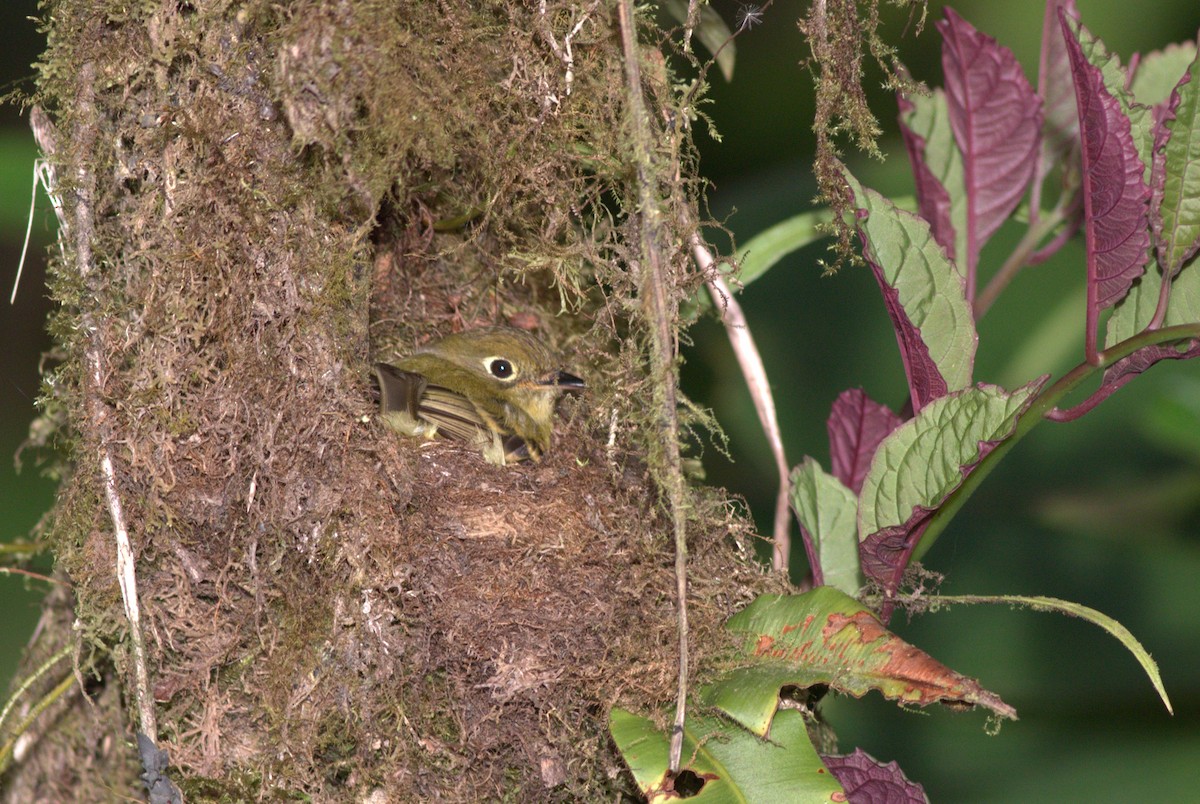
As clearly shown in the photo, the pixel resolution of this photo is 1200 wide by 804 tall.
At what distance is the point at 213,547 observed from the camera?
6.63ft

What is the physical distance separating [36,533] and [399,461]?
121cm

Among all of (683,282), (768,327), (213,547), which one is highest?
(683,282)

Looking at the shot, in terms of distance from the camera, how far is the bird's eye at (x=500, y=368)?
10.0 feet

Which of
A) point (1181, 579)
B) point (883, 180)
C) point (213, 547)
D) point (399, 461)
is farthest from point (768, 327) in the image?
point (213, 547)

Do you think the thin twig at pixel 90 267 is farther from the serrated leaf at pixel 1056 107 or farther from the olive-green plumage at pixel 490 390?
the serrated leaf at pixel 1056 107

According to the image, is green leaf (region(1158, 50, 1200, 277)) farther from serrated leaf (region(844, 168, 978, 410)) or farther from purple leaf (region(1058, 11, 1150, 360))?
serrated leaf (region(844, 168, 978, 410))

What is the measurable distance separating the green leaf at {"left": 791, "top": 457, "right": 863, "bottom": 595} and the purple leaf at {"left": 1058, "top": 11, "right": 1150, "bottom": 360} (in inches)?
21.9

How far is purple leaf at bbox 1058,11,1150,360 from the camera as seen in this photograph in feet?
5.95

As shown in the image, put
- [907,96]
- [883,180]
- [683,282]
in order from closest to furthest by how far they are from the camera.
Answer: [683,282] → [907,96] → [883,180]

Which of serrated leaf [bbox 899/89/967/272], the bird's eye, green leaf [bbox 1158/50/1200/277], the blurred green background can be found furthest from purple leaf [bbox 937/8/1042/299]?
the blurred green background

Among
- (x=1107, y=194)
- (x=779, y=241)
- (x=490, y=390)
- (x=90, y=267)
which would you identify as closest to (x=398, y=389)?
(x=490, y=390)

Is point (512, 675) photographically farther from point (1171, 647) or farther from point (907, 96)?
point (1171, 647)

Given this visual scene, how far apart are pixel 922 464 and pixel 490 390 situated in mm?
1524

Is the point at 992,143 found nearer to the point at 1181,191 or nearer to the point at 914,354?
the point at 1181,191
